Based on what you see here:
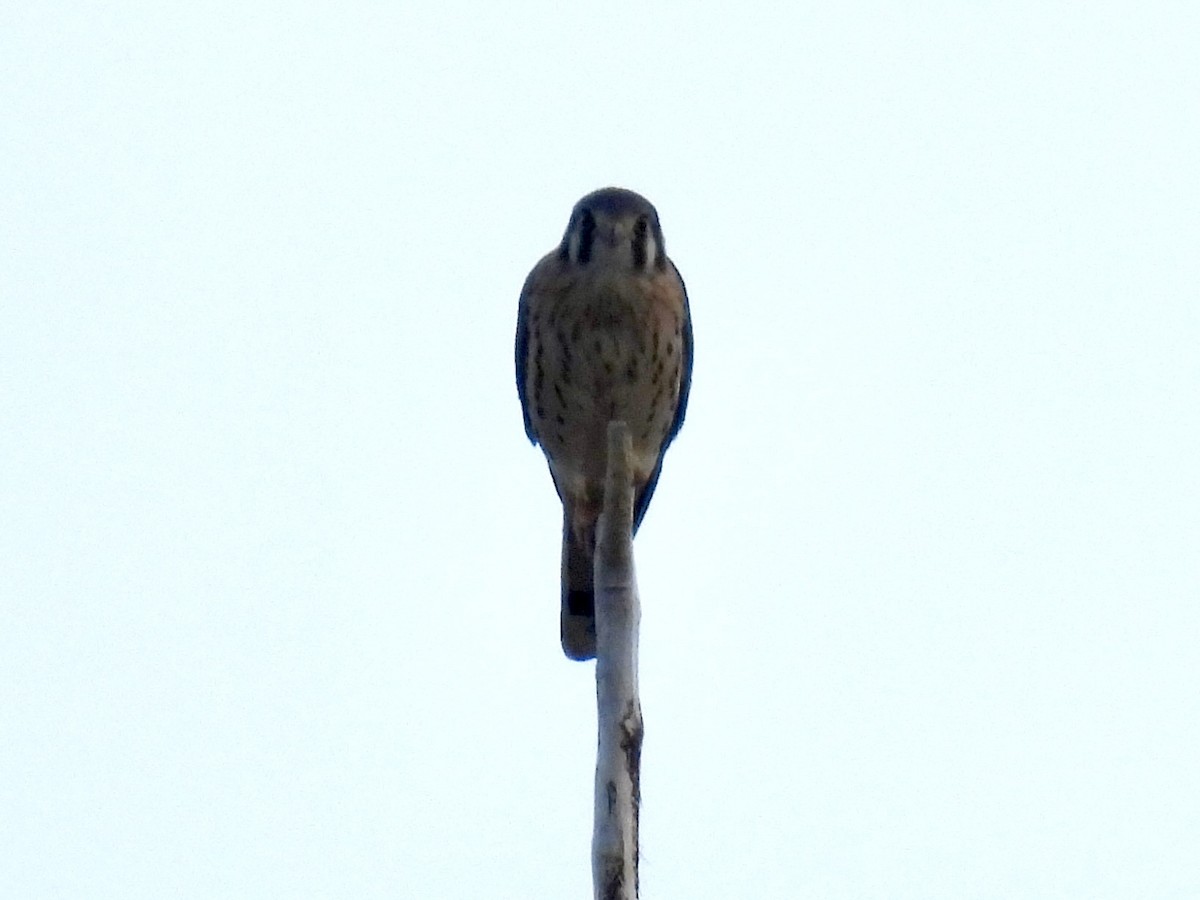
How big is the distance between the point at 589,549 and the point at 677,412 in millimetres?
545

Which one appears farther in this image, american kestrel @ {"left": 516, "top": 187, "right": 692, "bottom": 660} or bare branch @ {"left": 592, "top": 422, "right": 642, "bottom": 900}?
american kestrel @ {"left": 516, "top": 187, "right": 692, "bottom": 660}

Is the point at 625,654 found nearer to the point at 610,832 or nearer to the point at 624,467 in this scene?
the point at 610,832

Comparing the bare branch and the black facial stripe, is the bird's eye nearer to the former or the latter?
the black facial stripe

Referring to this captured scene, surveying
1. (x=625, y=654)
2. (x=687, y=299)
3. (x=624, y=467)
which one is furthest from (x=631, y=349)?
(x=625, y=654)

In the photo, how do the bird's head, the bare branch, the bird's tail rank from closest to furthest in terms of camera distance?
the bare branch → the bird's tail → the bird's head

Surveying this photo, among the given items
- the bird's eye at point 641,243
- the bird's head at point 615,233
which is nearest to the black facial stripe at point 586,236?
the bird's head at point 615,233

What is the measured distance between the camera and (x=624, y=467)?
12.4 feet

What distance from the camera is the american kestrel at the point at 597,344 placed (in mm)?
6090

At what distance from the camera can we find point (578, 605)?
6105 mm

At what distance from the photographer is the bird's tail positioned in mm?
6004

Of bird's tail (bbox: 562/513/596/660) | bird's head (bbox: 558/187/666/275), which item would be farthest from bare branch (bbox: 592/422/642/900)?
bird's head (bbox: 558/187/666/275)

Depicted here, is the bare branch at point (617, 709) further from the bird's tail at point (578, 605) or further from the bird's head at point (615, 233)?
the bird's head at point (615, 233)

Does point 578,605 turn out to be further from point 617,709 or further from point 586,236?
point 617,709

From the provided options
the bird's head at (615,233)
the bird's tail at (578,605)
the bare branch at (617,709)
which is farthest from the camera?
the bird's head at (615,233)
